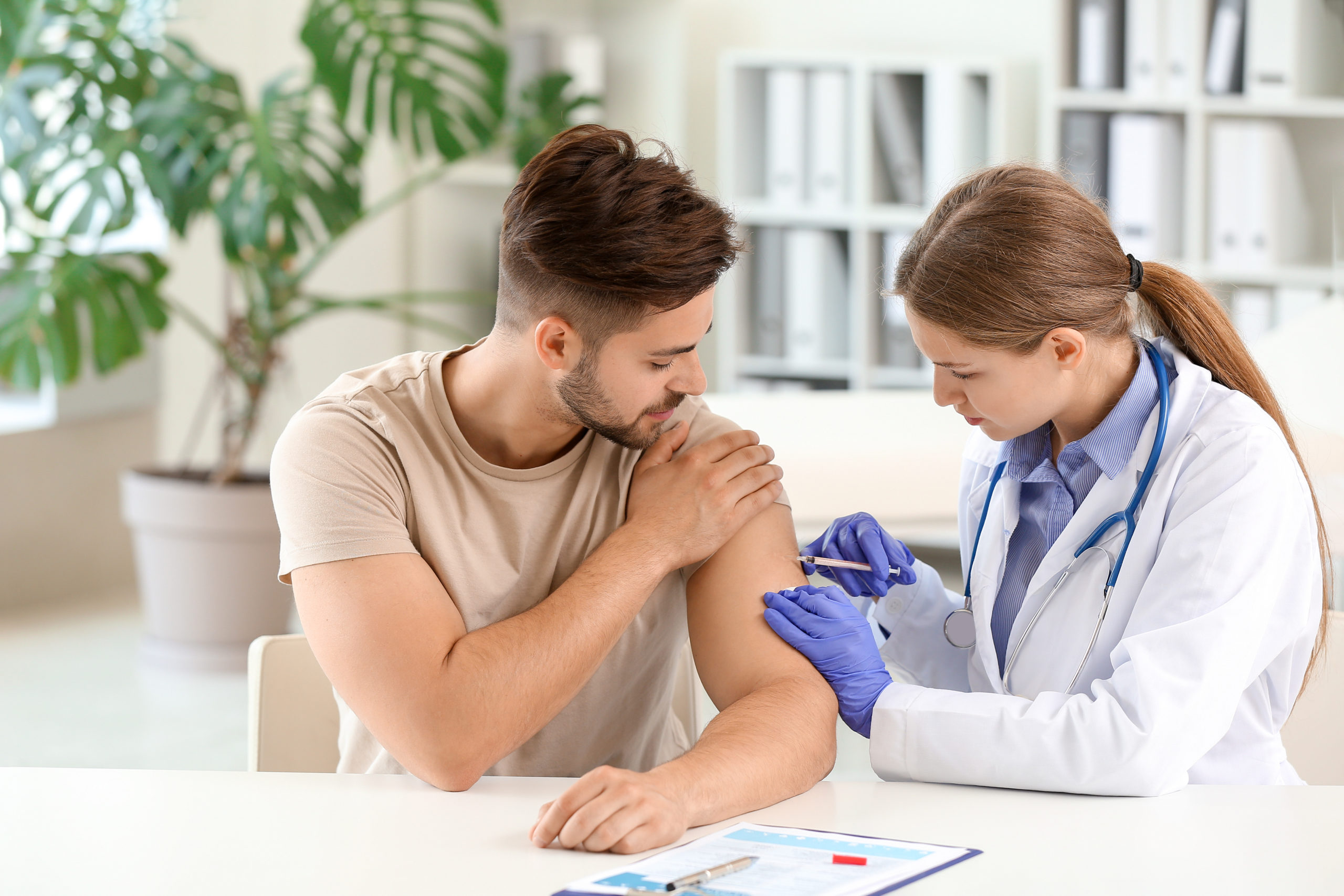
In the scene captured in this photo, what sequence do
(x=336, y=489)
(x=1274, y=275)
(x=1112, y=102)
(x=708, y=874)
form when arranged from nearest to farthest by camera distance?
(x=708, y=874), (x=336, y=489), (x=1274, y=275), (x=1112, y=102)

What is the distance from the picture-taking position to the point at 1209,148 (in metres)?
3.52

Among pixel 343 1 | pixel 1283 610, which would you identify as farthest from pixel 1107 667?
pixel 343 1

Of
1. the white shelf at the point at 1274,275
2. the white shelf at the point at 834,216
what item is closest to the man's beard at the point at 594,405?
the white shelf at the point at 1274,275

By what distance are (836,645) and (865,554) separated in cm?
25

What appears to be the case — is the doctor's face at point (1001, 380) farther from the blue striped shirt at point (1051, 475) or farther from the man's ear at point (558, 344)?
the man's ear at point (558, 344)

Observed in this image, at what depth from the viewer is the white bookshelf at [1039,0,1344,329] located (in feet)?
11.3

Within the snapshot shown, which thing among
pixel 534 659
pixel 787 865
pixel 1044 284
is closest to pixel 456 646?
pixel 534 659

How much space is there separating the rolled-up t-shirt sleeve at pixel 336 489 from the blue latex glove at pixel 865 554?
473 millimetres

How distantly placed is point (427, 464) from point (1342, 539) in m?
1.32

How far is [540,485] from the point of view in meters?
1.35

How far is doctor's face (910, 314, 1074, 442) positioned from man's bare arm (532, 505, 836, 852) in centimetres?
22

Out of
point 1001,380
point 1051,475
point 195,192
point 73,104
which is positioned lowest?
point 1051,475

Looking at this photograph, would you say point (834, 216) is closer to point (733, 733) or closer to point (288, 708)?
point (288, 708)

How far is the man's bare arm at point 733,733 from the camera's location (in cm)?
97
